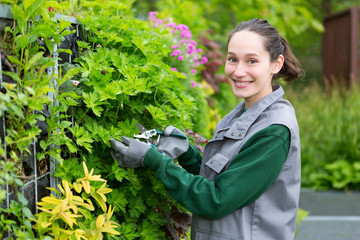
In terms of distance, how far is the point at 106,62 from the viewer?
201cm

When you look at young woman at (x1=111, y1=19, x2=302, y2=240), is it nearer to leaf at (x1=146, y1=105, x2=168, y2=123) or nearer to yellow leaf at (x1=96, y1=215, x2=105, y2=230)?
leaf at (x1=146, y1=105, x2=168, y2=123)

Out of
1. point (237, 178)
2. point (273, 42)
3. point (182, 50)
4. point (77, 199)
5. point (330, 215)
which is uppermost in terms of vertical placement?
point (273, 42)

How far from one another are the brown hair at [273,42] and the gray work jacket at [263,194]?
21cm

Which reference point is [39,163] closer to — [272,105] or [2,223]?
[2,223]

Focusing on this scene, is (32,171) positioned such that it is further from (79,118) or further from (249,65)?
(249,65)

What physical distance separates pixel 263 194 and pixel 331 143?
15.5 feet

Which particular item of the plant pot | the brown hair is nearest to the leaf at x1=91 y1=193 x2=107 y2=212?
→ the brown hair

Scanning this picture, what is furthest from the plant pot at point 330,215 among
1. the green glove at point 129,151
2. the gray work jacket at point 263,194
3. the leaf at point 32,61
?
the leaf at point 32,61

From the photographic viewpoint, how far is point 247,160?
177 centimetres

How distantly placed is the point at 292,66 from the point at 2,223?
150 cm

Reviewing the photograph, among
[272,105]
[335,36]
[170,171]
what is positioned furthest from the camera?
[335,36]

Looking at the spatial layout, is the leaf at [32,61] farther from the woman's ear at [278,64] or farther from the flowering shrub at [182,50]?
the flowering shrub at [182,50]

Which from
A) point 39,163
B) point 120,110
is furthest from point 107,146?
point 39,163

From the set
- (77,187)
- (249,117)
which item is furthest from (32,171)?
(249,117)
